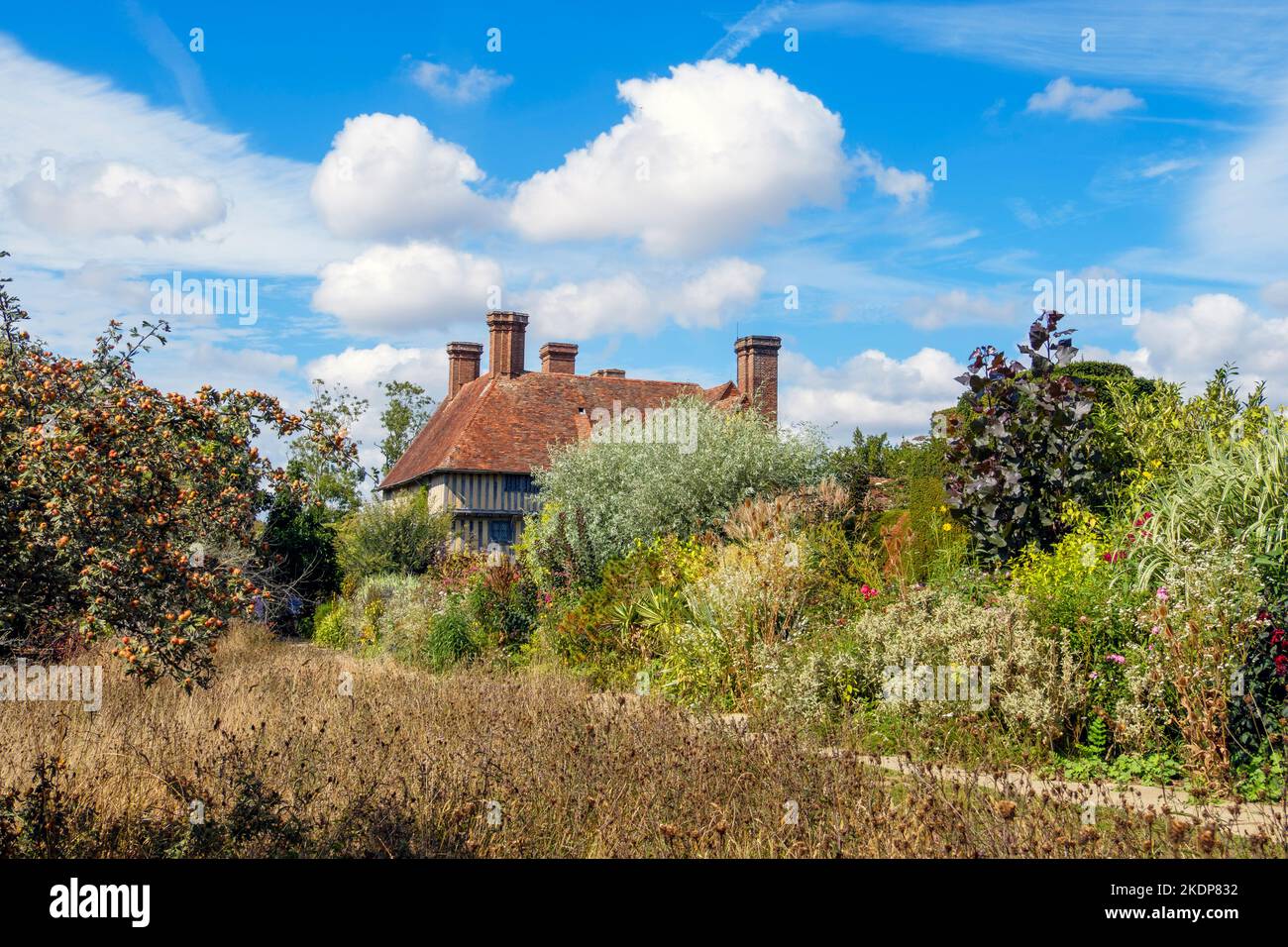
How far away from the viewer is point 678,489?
1619cm

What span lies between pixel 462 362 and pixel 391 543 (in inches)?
727

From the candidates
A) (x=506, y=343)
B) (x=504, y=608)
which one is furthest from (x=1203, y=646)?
(x=506, y=343)

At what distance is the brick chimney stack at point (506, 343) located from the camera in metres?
35.9

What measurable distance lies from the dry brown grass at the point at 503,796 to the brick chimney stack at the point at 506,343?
92.1 feet

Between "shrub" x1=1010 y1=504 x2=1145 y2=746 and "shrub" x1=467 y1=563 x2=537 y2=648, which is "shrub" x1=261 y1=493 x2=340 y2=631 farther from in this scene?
"shrub" x1=1010 y1=504 x2=1145 y2=746

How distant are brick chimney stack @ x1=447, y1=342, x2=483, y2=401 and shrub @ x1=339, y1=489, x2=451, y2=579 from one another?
55.7 ft

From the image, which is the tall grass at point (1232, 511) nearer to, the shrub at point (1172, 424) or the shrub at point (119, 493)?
the shrub at point (1172, 424)

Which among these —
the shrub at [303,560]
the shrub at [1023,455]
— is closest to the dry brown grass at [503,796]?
the shrub at [1023,455]

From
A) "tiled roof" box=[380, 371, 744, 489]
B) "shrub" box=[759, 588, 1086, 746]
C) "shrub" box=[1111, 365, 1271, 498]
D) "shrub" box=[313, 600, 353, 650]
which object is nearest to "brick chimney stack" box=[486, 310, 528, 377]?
"tiled roof" box=[380, 371, 744, 489]

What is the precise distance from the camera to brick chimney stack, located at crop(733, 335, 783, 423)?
33.7 metres

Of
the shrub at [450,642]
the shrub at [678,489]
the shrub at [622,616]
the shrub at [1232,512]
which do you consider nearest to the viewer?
the shrub at [1232,512]

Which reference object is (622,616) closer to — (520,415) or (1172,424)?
(1172,424)

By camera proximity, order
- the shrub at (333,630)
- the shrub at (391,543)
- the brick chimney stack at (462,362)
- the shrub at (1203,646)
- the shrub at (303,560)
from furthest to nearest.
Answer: the brick chimney stack at (462,362) < the shrub at (303,560) < the shrub at (391,543) < the shrub at (333,630) < the shrub at (1203,646)
